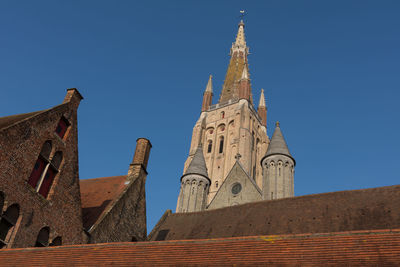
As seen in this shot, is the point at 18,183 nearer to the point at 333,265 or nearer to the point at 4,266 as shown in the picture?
the point at 4,266

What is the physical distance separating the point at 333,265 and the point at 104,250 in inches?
214

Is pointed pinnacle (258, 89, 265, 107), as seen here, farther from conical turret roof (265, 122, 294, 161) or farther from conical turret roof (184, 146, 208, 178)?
conical turret roof (184, 146, 208, 178)

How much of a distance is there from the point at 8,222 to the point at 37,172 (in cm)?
179

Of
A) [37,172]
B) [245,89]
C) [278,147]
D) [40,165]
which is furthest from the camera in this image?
[245,89]

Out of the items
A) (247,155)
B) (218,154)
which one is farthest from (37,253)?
(218,154)

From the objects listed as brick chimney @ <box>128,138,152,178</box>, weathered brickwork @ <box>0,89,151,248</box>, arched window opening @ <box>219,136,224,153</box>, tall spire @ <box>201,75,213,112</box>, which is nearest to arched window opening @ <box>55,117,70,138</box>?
weathered brickwork @ <box>0,89,151,248</box>

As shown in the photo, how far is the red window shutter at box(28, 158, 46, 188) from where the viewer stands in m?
11.7

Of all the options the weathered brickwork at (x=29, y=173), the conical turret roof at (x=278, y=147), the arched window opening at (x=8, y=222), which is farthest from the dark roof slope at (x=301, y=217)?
the arched window opening at (x=8, y=222)

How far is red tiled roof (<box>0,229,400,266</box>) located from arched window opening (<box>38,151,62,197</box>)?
2.33 m

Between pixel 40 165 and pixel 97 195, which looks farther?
pixel 97 195

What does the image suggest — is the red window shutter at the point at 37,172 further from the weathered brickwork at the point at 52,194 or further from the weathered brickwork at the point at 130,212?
the weathered brickwork at the point at 130,212

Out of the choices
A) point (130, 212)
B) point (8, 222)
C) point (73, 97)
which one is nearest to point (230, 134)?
point (130, 212)

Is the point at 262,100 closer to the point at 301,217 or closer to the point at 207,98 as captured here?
the point at 207,98

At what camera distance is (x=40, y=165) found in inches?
479
